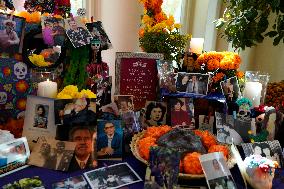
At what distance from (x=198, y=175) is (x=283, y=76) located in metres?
2.51

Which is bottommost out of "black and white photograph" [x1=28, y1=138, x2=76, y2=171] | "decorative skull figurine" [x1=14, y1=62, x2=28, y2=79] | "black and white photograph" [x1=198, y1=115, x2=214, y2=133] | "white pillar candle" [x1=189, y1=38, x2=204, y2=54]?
"black and white photograph" [x1=28, y1=138, x2=76, y2=171]

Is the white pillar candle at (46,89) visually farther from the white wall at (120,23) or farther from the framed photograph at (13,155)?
the white wall at (120,23)

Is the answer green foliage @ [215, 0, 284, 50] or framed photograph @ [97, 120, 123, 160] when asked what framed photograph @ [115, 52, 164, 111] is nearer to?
framed photograph @ [97, 120, 123, 160]

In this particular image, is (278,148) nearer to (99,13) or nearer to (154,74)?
(154,74)

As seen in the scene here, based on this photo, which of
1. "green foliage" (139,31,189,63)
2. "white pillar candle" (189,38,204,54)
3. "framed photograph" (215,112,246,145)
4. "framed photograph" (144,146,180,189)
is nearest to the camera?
"framed photograph" (144,146,180,189)

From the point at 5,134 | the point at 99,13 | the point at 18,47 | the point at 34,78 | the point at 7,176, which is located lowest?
the point at 7,176

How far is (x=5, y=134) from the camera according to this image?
A: 3.27 ft

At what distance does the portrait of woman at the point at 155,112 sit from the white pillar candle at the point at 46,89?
40cm

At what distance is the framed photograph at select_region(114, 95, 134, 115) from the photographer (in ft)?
3.95

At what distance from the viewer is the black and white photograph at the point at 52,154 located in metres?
0.98

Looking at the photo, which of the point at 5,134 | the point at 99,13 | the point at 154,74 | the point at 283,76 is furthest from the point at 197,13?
the point at 5,134

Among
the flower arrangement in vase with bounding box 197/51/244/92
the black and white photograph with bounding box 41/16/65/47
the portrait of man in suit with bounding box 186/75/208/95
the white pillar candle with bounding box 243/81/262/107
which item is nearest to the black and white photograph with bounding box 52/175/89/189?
the black and white photograph with bounding box 41/16/65/47

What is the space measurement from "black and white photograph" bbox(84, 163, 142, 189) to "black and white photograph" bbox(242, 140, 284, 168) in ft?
1.38

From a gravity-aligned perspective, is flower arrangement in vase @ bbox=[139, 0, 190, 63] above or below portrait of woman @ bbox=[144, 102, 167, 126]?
above
